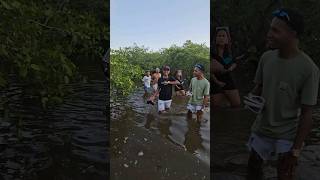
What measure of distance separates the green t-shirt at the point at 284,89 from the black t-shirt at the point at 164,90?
769 millimetres

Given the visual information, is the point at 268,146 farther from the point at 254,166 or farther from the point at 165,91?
the point at 165,91

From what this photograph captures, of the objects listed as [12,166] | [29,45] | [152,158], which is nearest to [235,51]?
[152,158]

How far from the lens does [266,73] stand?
3.53 m

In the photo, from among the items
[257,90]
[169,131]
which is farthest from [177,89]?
[257,90]

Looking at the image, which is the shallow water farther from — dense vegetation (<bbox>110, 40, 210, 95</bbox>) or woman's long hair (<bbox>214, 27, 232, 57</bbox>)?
woman's long hair (<bbox>214, 27, 232, 57</bbox>)

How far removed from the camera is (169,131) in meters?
4.01

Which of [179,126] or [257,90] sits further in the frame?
[179,126]

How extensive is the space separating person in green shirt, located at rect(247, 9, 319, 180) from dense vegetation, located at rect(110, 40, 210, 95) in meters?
0.56

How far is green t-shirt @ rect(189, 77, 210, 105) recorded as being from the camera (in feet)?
12.7

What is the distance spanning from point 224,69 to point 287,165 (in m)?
0.92

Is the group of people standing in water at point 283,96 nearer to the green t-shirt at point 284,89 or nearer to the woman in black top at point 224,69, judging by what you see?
the green t-shirt at point 284,89

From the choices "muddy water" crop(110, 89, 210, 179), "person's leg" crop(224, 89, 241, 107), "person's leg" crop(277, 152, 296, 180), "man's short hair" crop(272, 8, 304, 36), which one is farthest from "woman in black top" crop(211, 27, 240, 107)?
"person's leg" crop(277, 152, 296, 180)

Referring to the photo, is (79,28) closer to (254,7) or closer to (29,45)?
(29,45)

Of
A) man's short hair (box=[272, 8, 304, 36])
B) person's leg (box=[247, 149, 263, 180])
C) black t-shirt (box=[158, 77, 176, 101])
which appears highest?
man's short hair (box=[272, 8, 304, 36])
